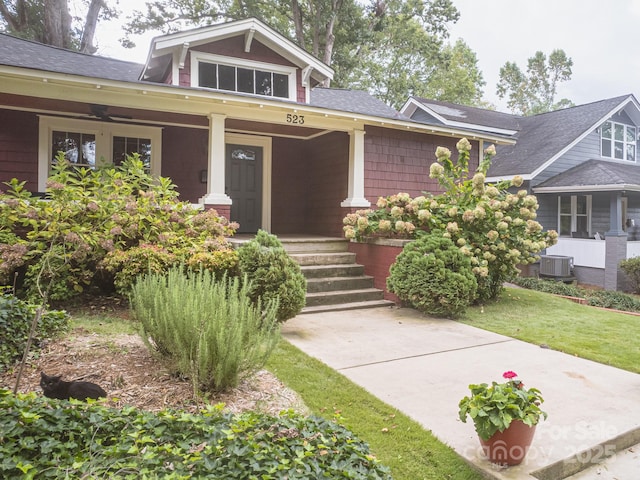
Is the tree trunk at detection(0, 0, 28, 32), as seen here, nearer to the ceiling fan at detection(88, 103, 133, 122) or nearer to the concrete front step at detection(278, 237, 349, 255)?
the ceiling fan at detection(88, 103, 133, 122)

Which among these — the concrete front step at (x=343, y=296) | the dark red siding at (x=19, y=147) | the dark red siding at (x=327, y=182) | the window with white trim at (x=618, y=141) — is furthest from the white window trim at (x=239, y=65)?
the window with white trim at (x=618, y=141)

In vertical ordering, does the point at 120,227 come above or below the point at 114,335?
above

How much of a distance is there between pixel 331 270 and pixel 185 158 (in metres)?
4.46

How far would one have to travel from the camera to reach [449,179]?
25.6ft

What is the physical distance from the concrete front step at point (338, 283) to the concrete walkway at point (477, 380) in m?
0.72

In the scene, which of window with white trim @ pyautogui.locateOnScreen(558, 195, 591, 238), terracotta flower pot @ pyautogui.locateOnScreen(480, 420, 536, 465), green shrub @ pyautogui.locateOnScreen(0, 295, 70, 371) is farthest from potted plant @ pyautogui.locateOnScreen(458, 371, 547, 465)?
window with white trim @ pyautogui.locateOnScreen(558, 195, 591, 238)

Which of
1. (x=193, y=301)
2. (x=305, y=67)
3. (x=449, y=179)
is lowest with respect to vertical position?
(x=193, y=301)

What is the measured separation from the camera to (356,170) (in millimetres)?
8688

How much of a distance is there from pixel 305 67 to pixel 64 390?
8.72 metres

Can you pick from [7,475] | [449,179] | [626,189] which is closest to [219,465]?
[7,475]

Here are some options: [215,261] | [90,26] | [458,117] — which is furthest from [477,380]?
[90,26]

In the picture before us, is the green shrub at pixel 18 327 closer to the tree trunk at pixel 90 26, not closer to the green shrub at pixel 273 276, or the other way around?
the green shrub at pixel 273 276

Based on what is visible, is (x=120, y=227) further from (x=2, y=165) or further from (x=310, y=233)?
(x=310, y=233)

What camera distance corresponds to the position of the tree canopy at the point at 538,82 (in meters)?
36.7
